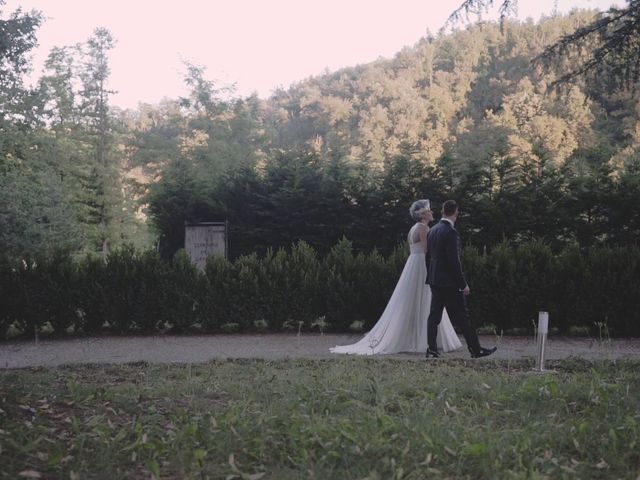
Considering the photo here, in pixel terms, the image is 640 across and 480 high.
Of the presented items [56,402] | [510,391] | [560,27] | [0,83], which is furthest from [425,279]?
[560,27]

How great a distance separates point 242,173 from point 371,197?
3768 mm

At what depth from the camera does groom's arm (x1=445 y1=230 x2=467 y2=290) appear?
8.84m

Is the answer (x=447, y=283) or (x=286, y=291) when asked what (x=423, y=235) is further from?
(x=286, y=291)

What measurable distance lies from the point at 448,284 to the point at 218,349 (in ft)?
11.6

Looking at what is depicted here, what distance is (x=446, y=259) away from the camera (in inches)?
354

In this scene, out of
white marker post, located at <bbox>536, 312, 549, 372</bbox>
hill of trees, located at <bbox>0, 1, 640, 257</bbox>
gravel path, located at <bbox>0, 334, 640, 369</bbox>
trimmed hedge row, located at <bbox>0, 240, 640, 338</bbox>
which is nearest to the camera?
white marker post, located at <bbox>536, 312, 549, 372</bbox>

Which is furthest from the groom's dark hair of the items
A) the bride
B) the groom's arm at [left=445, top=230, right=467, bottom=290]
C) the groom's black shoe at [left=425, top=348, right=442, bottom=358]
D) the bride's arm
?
the groom's black shoe at [left=425, top=348, right=442, bottom=358]

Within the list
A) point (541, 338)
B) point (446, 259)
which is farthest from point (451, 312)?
point (541, 338)

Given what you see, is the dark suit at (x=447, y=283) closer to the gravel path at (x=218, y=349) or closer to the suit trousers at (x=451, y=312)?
the suit trousers at (x=451, y=312)

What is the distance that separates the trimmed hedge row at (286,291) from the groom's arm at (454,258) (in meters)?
2.94

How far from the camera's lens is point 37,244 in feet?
65.3

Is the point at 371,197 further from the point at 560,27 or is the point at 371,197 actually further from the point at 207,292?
the point at 560,27

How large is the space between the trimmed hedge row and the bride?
77.5 inches

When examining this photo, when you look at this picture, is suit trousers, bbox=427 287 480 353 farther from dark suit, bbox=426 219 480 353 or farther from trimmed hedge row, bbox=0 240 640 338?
trimmed hedge row, bbox=0 240 640 338
